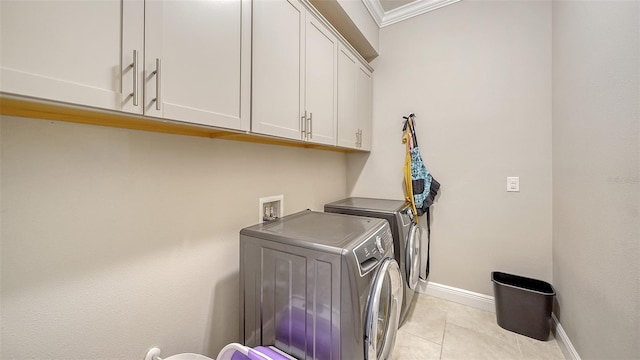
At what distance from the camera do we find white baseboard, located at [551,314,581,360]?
1.42 meters

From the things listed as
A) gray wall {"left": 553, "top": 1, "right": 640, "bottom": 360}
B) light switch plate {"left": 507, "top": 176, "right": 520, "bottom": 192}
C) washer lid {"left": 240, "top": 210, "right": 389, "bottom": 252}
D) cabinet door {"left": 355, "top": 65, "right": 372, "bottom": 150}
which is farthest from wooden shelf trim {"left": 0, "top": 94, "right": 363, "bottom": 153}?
light switch plate {"left": 507, "top": 176, "right": 520, "bottom": 192}

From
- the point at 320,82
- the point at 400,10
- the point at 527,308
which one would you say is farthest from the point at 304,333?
the point at 400,10

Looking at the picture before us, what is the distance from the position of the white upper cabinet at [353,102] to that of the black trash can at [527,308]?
1.63 metres

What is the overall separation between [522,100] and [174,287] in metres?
2.70

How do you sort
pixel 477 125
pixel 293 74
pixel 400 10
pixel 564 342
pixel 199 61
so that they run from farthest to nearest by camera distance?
pixel 400 10
pixel 477 125
pixel 564 342
pixel 293 74
pixel 199 61

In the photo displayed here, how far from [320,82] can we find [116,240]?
1390 millimetres

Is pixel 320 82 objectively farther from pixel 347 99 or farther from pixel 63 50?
pixel 63 50

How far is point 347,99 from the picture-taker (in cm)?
197

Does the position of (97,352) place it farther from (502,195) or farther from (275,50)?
(502,195)

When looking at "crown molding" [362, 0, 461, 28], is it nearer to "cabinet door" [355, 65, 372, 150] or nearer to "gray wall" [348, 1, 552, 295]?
"gray wall" [348, 1, 552, 295]

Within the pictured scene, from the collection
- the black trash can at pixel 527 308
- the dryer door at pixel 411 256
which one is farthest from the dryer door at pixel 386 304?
the black trash can at pixel 527 308

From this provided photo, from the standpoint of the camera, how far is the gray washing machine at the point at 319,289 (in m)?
0.89

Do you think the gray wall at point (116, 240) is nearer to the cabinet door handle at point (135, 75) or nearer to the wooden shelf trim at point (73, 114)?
the wooden shelf trim at point (73, 114)

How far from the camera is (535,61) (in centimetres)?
183
